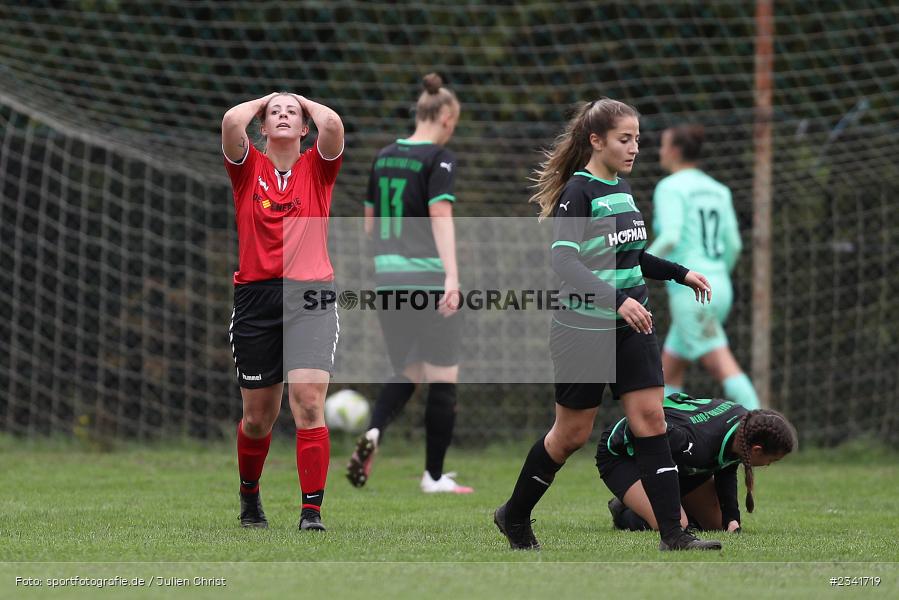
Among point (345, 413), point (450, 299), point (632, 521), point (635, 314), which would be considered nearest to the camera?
point (635, 314)

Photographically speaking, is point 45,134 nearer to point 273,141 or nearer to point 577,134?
point 273,141

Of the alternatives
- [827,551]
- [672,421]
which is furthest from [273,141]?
[827,551]

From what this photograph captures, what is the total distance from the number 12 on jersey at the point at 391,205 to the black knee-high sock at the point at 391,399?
2.69ft

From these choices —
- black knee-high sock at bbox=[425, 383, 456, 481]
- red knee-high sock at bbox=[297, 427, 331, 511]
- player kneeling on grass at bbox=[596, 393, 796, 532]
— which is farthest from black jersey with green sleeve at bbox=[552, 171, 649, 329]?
black knee-high sock at bbox=[425, 383, 456, 481]

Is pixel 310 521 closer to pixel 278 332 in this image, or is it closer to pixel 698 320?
pixel 278 332

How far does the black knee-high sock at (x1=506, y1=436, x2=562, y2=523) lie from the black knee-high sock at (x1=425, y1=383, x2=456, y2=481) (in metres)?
2.34

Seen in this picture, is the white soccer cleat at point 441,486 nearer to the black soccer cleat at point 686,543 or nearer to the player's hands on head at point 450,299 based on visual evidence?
the player's hands on head at point 450,299

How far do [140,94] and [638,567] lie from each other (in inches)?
285

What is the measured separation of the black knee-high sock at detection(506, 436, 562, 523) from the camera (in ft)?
15.2

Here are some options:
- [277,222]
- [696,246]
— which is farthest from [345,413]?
[277,222]

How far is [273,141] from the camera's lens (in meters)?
5.13

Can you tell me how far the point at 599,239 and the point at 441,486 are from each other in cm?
279

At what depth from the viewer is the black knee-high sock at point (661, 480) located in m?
4.48

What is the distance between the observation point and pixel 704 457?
17.0 feet
